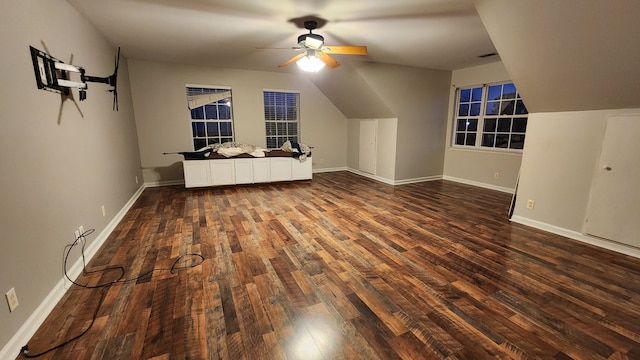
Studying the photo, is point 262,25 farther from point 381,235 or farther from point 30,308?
point 30,308

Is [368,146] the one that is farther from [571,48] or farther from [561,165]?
[571,48]

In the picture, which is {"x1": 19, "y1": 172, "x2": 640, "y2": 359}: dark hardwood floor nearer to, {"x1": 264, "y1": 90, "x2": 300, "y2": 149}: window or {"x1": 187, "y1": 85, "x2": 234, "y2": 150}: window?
{"x1": 187, "y1": 85, "x2": 234, "y2": 150}: window

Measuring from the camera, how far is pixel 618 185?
9.09 feet

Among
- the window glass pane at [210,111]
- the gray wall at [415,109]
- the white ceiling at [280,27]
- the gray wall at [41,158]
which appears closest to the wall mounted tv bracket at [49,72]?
the gray wall at [41,158]

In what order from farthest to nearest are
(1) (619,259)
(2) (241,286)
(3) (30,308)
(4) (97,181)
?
(4) (97,181) < (1) (619,259) < (2) (241,286) < (3) (30,308)

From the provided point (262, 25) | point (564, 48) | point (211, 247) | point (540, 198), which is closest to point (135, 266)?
point (211, 247)

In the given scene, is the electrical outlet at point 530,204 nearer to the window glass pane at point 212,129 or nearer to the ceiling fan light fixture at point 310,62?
the ceiling fan light fixture at point 310,62

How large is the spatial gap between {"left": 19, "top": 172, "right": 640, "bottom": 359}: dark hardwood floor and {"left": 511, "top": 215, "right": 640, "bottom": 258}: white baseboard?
0.40ft

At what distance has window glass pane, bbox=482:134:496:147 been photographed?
543 centimetres

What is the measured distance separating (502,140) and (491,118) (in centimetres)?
52

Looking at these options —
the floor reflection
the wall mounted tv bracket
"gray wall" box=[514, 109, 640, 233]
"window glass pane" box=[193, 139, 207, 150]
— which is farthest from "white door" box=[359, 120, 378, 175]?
the wall mounted tv bracket

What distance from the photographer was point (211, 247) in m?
2.85

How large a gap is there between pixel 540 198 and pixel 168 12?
16.7 feet

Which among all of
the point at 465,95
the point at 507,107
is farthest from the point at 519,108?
the point at 465,95
